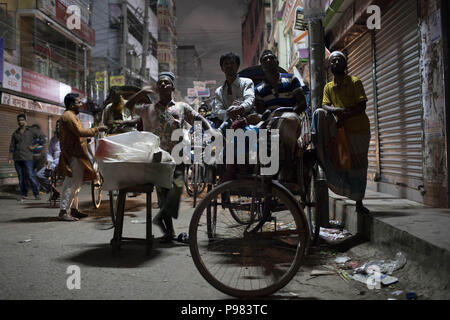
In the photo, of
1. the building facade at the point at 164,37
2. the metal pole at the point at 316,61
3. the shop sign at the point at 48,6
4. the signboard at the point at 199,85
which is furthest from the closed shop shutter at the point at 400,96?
the building facade at the point at 164,37

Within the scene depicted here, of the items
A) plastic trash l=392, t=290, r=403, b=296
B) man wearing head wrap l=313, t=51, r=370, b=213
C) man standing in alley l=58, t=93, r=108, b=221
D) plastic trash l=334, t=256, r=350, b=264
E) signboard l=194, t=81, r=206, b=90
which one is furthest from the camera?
signboard l=194, t=81, r=206, b=90

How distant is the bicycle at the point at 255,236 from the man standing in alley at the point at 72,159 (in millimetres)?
3348

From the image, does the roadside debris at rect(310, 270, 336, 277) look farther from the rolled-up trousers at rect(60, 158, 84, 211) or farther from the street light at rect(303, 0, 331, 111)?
the rolled-up trousers at rect(60, 158, 84, 211)

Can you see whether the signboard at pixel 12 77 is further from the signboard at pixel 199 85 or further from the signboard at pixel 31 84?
the signboard at pixel 199 85

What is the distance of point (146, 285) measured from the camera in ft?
10.3

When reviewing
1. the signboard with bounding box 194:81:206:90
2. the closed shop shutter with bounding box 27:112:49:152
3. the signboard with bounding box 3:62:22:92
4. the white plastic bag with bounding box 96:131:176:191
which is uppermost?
the signboard with bounding box 194:81:206:90

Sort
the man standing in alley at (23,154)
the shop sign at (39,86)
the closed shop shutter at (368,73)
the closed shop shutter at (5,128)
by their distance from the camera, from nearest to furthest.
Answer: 1. the closed shop shutter at (368,73)
2. the man standing in alley at (23,154)
3. the closed shop shutter at (5,128)
4. the shop sign at (39,86)

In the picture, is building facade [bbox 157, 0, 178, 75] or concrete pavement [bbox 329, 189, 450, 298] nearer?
concrete pavement [bbox 329, 189, 450, 298]

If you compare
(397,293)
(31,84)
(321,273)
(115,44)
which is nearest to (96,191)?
(321,273)

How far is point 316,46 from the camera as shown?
19.9ft

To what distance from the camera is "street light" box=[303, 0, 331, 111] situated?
5.94 meters

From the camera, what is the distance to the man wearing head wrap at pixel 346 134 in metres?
4.55

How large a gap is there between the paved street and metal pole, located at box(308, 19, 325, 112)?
249 centimetres

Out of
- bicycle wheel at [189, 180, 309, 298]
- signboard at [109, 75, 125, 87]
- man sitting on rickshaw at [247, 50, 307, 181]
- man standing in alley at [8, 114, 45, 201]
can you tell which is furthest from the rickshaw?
signboard at [109, 75, 125, 87]
